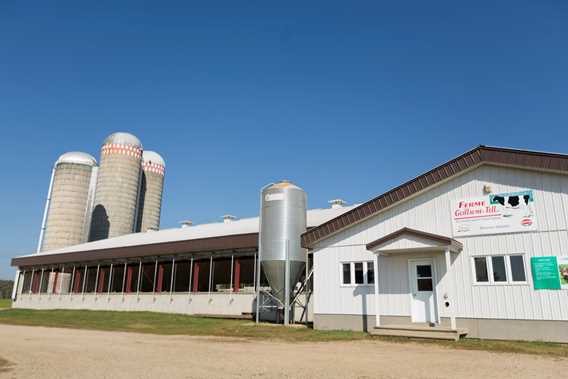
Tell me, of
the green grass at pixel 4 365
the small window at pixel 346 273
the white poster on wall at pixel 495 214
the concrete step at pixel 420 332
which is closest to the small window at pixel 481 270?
the white poster on wall at pixel 495 214

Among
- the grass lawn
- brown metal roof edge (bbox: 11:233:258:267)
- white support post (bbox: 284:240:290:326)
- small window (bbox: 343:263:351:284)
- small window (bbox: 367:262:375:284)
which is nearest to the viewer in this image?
the grass lawn

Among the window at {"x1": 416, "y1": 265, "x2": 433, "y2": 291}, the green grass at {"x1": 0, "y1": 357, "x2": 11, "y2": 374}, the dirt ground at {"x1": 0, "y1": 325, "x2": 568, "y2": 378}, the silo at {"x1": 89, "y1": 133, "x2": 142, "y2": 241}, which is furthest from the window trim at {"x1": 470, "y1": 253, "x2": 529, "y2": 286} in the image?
the silo at {"x1": 89, "y1": 133, "x2": 142, "y2": 241}

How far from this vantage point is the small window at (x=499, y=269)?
1487cm

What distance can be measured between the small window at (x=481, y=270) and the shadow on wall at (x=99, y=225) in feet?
148

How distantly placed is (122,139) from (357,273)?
145 ft

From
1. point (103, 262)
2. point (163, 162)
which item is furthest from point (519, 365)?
point (163, 162)

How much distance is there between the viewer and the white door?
52.9 ft

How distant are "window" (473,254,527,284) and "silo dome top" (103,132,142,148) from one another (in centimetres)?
4781

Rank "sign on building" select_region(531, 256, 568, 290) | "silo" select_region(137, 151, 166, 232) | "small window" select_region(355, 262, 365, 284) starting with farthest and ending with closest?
"silo" select_region(137, 151, 166, 232) < "small window" select_region(355, 262, 365, 284) < "sign on building" select_region(531, 256, 568, 290)

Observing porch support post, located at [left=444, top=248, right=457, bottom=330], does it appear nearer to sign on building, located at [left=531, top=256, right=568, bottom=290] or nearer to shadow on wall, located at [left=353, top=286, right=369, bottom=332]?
sign on building, located at [left=531, top=256, right=568, bottom=290]

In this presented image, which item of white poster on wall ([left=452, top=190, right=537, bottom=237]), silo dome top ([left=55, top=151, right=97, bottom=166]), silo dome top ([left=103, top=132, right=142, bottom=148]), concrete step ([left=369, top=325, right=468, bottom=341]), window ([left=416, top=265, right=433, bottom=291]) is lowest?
concrete step ([left=369, top=325, right=468, bottom=341])

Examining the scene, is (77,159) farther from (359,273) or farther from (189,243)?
(359,273)

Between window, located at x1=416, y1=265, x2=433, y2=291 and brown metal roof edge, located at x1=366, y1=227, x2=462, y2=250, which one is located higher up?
brown metal roof edge, located at x1=366, y1=227, x2=462, y2=250

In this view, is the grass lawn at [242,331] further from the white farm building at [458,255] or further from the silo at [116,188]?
the silo at [116,188]
